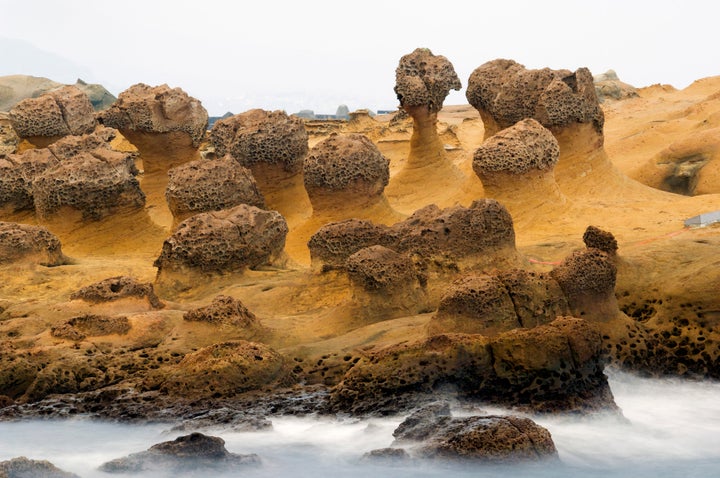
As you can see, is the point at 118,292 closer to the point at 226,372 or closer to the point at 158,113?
the point at 226,372


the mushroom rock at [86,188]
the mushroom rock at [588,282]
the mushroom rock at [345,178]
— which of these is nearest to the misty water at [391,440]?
the mushroom rock at [588,282]

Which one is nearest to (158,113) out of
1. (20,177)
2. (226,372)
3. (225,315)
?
(20,177)

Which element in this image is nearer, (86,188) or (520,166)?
(520,166)

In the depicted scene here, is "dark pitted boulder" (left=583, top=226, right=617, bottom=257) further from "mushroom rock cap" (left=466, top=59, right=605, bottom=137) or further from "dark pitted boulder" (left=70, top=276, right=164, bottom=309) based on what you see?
"mushroom rock cap" (left=466, top=59, right=605, bottom=137)

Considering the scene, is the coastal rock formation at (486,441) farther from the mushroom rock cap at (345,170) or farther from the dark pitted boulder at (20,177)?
the dark pitted boulder at (20,177)

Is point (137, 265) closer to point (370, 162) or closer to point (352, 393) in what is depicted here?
point (370, 162)

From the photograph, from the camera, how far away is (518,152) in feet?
39.3

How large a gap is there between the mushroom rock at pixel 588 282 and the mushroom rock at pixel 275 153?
7162 mm

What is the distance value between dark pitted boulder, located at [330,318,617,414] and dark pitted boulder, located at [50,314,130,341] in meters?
2.12

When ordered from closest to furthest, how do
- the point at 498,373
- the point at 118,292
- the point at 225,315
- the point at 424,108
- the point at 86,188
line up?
the point at 498,373 < the point at 225,315 < the point at 118,292 < the point at 86,188 < the point at 424,108

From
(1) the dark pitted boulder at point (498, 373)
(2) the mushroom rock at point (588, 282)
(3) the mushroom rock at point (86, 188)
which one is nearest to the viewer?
(1) the dark pitted boulder at point (498, 373)

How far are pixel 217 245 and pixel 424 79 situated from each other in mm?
7170

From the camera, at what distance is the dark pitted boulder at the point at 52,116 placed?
16750 mm

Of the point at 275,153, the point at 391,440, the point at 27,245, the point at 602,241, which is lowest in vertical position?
the point at 391,440
